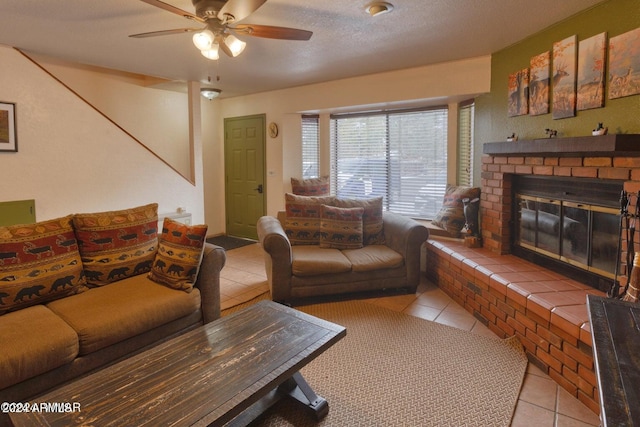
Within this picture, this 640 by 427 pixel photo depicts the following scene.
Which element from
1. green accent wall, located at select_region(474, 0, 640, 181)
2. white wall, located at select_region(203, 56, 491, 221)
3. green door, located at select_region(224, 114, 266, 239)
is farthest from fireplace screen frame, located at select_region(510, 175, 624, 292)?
green door, located at select_region(224, 114, 266, 239)

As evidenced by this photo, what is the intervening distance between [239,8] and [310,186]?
2.91 metres

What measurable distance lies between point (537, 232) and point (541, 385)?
1334 mm

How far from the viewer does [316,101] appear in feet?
15.8

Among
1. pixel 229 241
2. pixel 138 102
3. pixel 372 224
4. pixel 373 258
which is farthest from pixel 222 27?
pixel 229 241

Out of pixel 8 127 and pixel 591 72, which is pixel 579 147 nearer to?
pixel 591 72

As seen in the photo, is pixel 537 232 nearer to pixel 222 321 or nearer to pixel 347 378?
pixel 347 378

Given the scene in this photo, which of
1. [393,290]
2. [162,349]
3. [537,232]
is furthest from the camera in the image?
[393,290]

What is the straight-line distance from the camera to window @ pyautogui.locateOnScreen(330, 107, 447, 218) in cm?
439

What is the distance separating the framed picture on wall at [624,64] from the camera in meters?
2.14

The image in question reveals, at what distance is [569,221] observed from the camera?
2721mm

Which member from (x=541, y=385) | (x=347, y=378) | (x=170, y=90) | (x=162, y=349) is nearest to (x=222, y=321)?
(x=162, y=349)

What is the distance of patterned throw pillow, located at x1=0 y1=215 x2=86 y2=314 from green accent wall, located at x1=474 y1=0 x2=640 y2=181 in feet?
10.9

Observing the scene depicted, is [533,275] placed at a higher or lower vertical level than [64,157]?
lower

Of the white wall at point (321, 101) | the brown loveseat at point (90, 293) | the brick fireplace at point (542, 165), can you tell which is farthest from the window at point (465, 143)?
the brown loveseat at point (90, 293)
